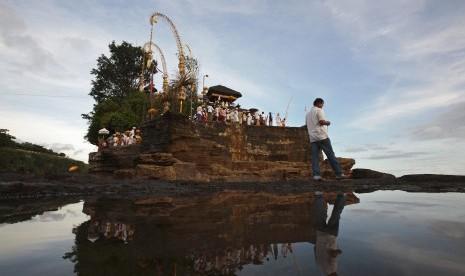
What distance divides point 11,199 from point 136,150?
39.2 feet

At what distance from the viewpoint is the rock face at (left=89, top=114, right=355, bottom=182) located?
438 inches

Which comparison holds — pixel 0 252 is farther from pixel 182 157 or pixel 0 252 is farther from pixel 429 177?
pixel 182 157

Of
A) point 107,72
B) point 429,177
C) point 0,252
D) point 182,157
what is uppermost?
point 107,72

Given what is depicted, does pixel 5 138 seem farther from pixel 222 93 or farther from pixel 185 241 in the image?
pixel 185 241

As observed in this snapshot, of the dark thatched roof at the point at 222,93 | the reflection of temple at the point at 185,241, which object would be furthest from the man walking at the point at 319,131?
the dark thatched roof at the point at 222,93

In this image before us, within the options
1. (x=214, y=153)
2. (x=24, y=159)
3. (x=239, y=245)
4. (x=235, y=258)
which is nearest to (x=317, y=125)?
(x=239, y=245)

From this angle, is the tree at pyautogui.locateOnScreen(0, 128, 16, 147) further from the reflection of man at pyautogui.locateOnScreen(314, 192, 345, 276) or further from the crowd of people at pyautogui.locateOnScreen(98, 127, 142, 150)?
the reflection of man at pyautogui.locateOnScreen(314, 192, 345, 276)

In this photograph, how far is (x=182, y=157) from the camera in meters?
13.5

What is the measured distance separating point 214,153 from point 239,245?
12.9m

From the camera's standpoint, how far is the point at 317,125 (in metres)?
7.69

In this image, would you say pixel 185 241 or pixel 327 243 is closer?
pixel 327 243

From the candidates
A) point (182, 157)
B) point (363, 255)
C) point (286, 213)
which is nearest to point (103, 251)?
point (363, 255)

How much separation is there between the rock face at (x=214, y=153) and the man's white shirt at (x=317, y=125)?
5.10 meters

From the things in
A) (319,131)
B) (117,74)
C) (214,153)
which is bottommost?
(319,131)
